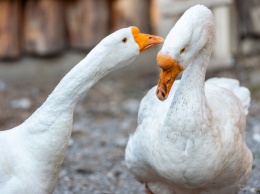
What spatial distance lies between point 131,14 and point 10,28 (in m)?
1.54

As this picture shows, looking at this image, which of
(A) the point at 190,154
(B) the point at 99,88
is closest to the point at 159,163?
(A) the point at 190,154

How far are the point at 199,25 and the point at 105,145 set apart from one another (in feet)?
8.96

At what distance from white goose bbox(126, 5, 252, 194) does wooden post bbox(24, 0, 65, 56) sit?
4.36 m

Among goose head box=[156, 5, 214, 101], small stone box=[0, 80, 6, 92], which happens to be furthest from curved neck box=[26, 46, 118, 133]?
small stone box=[0, 80, 6, 92]

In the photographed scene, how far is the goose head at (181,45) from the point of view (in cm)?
326

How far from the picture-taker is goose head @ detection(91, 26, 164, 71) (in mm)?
3373

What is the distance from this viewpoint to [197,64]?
3.65 m

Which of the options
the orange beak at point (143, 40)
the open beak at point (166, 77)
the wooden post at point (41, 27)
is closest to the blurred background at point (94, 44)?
the wooden post at point (41, 27)

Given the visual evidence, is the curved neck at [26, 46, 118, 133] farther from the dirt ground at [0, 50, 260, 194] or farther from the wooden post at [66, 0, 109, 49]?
the wooden post at [66, 0, 109, 49]

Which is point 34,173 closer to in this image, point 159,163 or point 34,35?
point 159,163

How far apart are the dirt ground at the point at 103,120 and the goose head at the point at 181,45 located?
151 centimetres

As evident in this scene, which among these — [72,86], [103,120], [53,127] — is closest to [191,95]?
[72,86]

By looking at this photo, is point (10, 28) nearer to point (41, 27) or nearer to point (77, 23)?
point (41, 27)

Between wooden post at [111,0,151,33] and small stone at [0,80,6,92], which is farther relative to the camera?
wooden post at [111,0,151,33]
